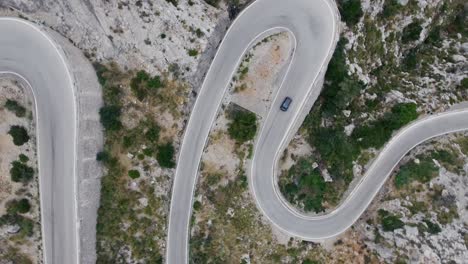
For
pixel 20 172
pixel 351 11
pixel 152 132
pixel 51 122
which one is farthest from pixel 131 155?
pixel 351 11

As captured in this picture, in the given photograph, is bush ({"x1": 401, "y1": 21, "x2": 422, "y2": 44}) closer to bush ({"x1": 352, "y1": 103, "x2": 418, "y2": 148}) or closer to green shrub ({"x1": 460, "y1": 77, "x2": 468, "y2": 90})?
green shrub ({"x1": 460, "y1": 77, "x2": 468, "y2": 90})

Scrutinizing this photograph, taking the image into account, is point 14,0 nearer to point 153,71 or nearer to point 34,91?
point 34,91

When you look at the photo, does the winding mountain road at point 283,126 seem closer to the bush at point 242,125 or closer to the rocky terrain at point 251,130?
the rocky terrain at point 251,130

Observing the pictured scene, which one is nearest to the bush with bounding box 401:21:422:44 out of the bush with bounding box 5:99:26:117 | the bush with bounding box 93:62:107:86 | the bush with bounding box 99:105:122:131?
the bush with bounding box 99:105:122:131

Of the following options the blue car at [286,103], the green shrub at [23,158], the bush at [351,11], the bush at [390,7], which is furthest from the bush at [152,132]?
the bush at [390,7]

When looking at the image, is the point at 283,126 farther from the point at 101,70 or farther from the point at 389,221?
the point at 101,70

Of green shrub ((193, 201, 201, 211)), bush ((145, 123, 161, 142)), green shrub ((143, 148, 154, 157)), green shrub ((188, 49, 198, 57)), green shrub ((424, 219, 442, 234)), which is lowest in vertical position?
green shrub ((193, 201, 201, 211))
